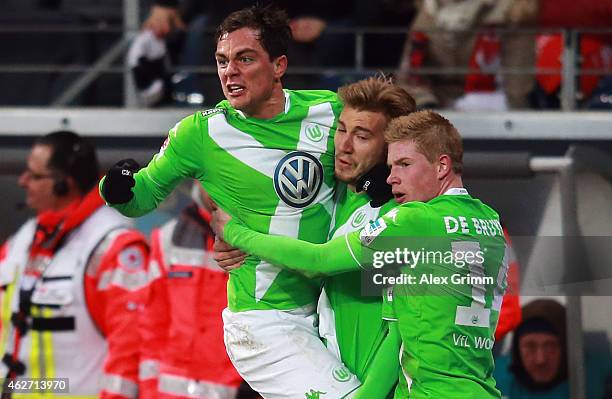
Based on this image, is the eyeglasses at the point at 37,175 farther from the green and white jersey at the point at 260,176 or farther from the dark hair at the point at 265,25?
the dark hair at the point at 265,25

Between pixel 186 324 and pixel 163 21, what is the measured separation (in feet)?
7.15

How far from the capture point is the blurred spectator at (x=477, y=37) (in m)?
8.18

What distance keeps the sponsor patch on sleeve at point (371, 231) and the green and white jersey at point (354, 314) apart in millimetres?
251

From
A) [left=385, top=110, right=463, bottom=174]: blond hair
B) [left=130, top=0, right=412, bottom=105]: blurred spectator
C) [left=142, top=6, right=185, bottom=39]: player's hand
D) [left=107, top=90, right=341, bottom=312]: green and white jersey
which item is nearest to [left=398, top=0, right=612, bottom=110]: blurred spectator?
[left=130, top=0, right=412, bottom=105]: blurred spectator

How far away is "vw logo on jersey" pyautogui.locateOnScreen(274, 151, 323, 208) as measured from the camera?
5.30m

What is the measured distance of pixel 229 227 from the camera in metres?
5.30

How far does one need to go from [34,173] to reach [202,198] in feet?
3.04

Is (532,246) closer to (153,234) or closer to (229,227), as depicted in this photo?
(153,234)

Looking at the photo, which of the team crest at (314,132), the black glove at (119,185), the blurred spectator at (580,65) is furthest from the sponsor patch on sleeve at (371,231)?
the blurred spectator at (580,65)

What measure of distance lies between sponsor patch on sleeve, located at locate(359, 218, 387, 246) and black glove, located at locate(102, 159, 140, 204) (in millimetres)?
889

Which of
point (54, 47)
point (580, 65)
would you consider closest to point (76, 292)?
point (580, 65)

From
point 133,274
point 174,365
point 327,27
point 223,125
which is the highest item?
point 327,27

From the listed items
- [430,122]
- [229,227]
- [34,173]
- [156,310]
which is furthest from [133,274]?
[430,122]

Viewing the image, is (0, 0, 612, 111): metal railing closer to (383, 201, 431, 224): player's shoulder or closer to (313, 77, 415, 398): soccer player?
(313, 77, 415, 398): soccer player
